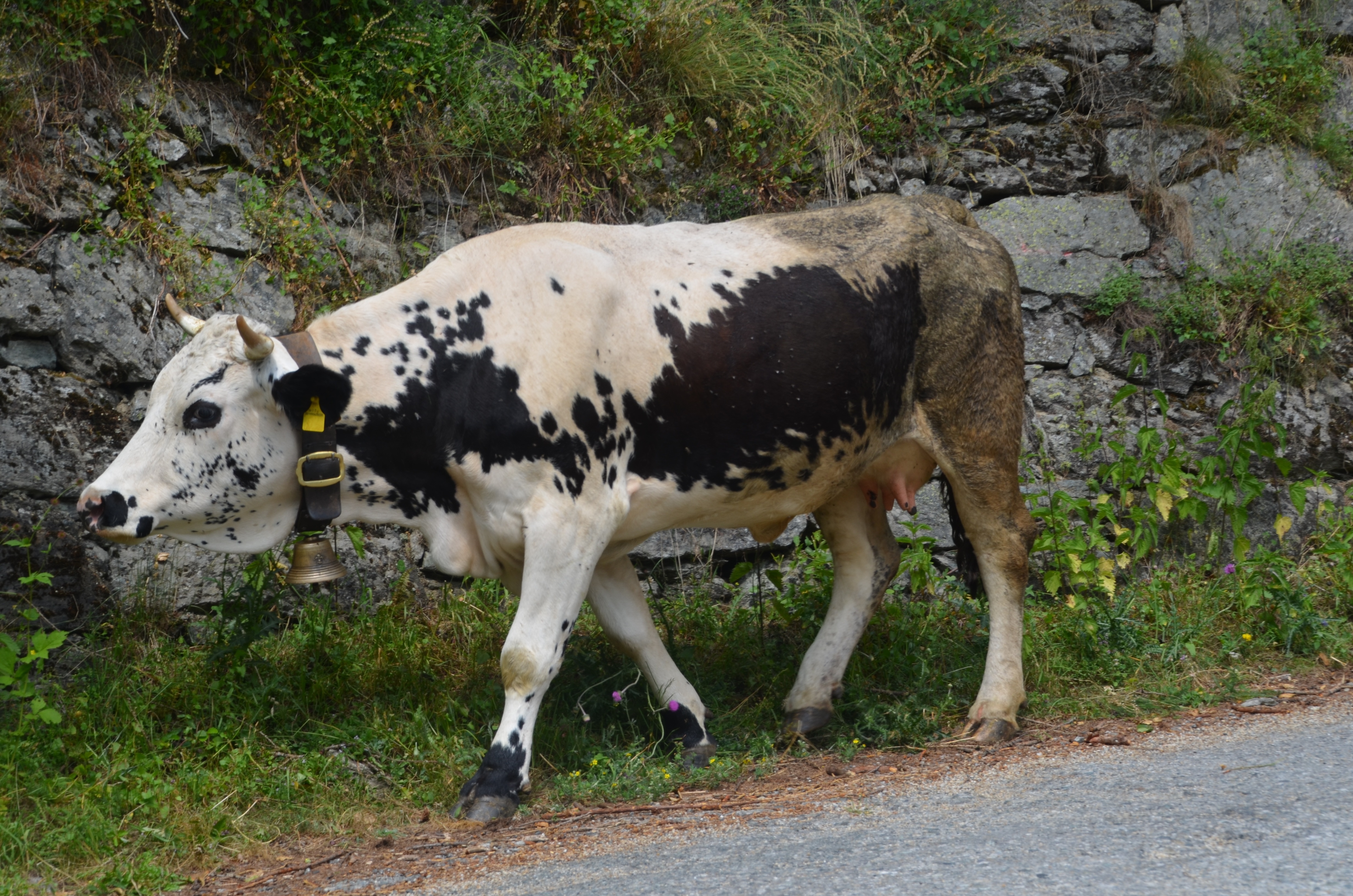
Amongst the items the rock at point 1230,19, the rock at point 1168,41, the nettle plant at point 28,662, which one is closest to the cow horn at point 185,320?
the nettle plant at point 28,662

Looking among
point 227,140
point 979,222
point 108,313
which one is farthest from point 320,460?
point 979,222

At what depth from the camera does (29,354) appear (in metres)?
4.96

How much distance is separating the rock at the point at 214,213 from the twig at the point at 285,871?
328 centimetres

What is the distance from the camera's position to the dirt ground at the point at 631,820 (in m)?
3.21

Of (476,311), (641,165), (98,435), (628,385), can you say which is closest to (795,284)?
(628,385)

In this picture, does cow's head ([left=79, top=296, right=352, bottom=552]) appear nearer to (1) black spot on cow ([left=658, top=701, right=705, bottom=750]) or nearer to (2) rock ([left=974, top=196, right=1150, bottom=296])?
(1) black spot on cow ([left=658, top=701, right=705, bottom=750])

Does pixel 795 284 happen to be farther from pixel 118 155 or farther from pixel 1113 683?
pixel 118 155

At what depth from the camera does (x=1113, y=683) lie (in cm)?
483

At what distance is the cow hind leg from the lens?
4594 millimetres

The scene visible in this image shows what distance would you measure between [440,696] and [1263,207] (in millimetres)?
6155

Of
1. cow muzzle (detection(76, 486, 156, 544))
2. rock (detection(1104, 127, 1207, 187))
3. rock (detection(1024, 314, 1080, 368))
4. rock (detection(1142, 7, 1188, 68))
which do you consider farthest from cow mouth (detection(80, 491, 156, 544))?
rock (detection(1142, 7, 1188, 68))

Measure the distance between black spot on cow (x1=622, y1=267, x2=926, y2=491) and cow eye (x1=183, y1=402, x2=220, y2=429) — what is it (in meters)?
1.37

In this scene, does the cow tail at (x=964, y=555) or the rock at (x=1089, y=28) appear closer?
the cow tail at (x=964, y=555)

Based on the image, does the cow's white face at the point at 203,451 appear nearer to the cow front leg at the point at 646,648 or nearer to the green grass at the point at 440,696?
the green grass at the point at 440,696
